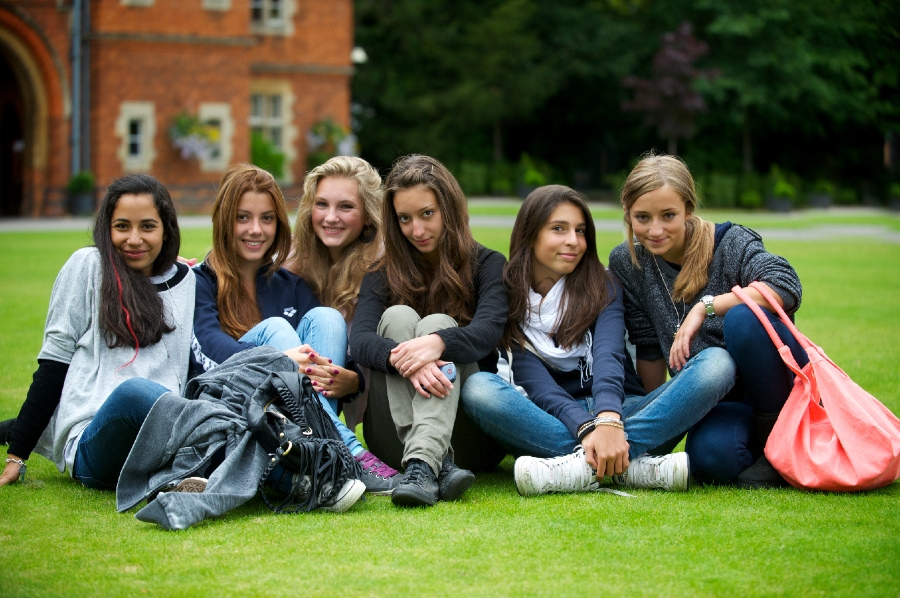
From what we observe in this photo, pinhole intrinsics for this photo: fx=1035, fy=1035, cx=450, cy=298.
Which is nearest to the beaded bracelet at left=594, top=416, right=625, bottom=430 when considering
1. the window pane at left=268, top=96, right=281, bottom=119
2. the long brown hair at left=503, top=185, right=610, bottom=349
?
the long brown hair at left=503, top=185, right=610, bottom=349

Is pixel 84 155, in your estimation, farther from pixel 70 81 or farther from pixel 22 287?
pixel 22 287

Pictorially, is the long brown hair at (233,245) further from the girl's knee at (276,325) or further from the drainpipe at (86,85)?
the drainpipe at (86,85)

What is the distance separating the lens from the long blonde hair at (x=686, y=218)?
167 inches

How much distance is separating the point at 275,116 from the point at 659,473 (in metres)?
25.1


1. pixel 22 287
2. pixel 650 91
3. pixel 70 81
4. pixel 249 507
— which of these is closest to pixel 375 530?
pixel 249 507

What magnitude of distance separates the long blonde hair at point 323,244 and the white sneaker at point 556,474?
1.36m

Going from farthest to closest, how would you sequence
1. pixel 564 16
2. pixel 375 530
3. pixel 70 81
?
1. pixel 564 16
2. pixel 70 81
3. pixel 375 530

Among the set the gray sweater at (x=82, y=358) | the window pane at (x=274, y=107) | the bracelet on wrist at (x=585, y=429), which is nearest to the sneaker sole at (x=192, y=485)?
the gray sweater at (x=82, y=358)

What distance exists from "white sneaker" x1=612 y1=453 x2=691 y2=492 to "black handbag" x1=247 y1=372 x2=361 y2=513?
107 cm

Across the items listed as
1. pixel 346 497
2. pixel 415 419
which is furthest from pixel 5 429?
pixel 415 419

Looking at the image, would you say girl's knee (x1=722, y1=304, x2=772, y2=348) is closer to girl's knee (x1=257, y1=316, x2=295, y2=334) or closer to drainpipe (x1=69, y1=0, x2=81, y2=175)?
girl's knee (x1=257, y1=316, x2=295, y2=334)

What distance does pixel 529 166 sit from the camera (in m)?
33.0

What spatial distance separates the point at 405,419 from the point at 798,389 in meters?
1.47

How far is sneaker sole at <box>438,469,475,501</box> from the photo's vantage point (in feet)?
12.5
